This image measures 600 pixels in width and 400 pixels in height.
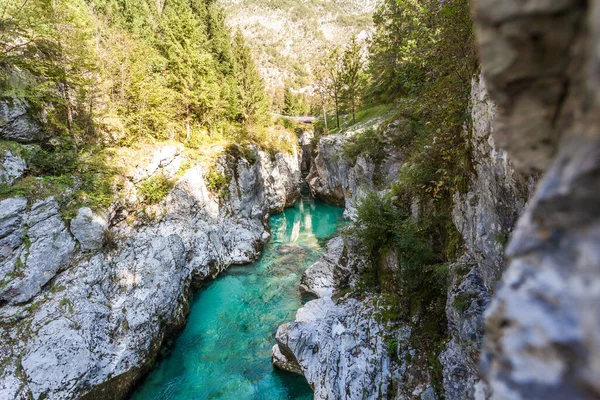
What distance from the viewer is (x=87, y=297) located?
734cm

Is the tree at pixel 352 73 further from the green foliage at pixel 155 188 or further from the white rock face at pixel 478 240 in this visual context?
the white rock face at pixel 478 240

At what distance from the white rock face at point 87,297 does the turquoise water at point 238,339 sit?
2.46 feet

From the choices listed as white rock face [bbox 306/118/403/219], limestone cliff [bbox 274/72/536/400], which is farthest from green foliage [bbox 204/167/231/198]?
limestone cliff [bbox 274/72/536/400]

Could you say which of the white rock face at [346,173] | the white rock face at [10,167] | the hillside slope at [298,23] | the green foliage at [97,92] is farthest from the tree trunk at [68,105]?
the hillside slope at [298,23]

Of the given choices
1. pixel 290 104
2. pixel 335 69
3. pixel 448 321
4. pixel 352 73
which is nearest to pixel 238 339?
pixel 448 321

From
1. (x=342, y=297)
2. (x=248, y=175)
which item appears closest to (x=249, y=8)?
(x=248, y=175)

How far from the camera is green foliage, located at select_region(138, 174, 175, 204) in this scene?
10.5m

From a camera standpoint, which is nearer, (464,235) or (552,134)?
(552,134)

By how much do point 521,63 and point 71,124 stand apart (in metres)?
12.5

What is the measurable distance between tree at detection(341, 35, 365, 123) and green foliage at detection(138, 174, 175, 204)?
17.1 meters

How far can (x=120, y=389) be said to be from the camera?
22.6ft

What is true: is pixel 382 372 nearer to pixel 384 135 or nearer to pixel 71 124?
pixel 384 135

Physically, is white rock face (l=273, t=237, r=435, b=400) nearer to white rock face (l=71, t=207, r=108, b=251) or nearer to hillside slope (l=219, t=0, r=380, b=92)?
white rock face (l=71, t=207, r=108, b=251)

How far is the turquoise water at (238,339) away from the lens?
24.5 ft
